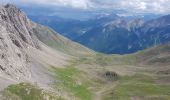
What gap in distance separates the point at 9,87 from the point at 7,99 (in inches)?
510

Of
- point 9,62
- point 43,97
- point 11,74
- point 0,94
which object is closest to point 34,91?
point 43,97

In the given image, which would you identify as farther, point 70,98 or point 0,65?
point 70,98

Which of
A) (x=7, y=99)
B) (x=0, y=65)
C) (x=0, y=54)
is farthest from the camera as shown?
(x=0, y=54)

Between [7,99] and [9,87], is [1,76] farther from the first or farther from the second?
[7,99]

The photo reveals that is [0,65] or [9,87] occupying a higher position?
[0,65]

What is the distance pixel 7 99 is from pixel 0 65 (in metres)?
43.7

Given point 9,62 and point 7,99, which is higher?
point 9,62

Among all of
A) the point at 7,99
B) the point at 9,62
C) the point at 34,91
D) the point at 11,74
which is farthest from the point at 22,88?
the point at 9,62

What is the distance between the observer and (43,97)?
524 feet

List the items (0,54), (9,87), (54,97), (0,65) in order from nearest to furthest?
(9,87), (54,97), (0,65), (0,54)

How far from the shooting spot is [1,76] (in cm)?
16862

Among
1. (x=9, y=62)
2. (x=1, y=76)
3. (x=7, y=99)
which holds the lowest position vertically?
(x=7, y=99)

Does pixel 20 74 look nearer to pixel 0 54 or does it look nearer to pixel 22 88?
pixel 0 54

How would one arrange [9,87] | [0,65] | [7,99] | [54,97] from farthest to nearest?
[0,65] → [54,97] → [9,87] → [7,99]
